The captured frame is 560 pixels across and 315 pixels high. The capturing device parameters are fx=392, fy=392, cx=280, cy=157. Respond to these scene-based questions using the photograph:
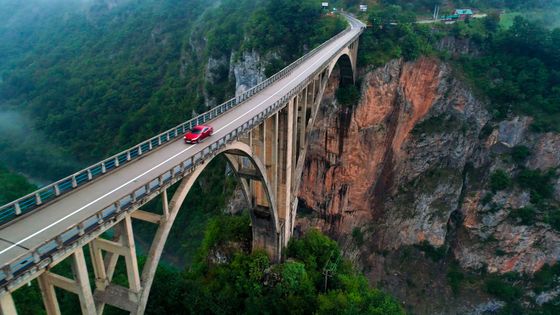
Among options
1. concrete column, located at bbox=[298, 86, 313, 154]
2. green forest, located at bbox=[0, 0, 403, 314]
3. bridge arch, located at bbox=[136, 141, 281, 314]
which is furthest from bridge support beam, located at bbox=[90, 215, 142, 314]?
concrete column, located at bbox=[298, 86, 313, 154]

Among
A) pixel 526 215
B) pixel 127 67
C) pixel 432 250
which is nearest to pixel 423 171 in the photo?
pixel 432 250

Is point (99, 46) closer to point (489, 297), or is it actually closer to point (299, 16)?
point (299, 16)

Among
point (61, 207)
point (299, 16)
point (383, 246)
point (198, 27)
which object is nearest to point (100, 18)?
point (198, 27)

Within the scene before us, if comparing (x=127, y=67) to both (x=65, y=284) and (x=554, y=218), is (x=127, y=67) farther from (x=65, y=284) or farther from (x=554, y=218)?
(x=65, y=284)

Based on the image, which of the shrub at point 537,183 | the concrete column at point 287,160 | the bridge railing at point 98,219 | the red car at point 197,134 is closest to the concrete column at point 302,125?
the concrete column at point 287,160

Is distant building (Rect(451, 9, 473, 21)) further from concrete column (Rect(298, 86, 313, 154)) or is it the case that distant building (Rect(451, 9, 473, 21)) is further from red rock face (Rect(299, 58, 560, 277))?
concrete column (Rect(298, 86, 313, 154))

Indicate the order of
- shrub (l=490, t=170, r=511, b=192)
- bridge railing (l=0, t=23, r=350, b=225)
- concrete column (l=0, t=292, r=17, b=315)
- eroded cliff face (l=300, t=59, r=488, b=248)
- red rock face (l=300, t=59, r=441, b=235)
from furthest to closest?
shrub (l=490, t=170, r=511, b=192)
eroded cliff face (l=300, t=59, r=488, b=248)
red rock face (l=300, t=59, r=441, b=235)
bridge railing (l=0, t=23, r=350, b=225)
concrete column (l=0, t=292, r=17, b=315)
